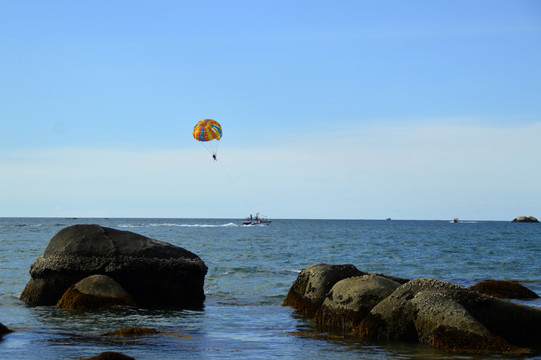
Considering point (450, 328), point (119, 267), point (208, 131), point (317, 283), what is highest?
point (208, 131)

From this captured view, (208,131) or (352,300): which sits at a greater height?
(208,131)

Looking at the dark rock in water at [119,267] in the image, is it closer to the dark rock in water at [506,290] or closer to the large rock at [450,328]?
the large rock at [450,328]

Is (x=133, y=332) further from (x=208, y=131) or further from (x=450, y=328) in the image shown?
(x=208, y=131)

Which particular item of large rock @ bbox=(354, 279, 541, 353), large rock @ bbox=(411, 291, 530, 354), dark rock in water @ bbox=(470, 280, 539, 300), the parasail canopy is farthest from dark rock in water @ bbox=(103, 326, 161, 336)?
the parasail canopy

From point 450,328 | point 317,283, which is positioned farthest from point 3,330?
point 450,328

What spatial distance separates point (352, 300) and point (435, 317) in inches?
91.4

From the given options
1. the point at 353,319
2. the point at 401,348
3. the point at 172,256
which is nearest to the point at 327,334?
the point at 353,319

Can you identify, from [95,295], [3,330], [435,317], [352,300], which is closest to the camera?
[435,317]

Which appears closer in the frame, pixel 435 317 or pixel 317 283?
pixel 435 317

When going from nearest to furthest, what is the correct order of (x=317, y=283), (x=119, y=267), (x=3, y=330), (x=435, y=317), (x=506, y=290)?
1. (x=435, y=317)
2. (x=3, y=330)
3. (x=317, y=283)
4. (x=119, y=267)
5. (x=506, y=290)

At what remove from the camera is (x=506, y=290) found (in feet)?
62.7

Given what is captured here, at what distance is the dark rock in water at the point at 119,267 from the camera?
663 inches

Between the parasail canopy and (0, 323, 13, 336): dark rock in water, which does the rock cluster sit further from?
the parasail canopy

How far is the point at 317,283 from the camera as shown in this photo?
51.6ft
